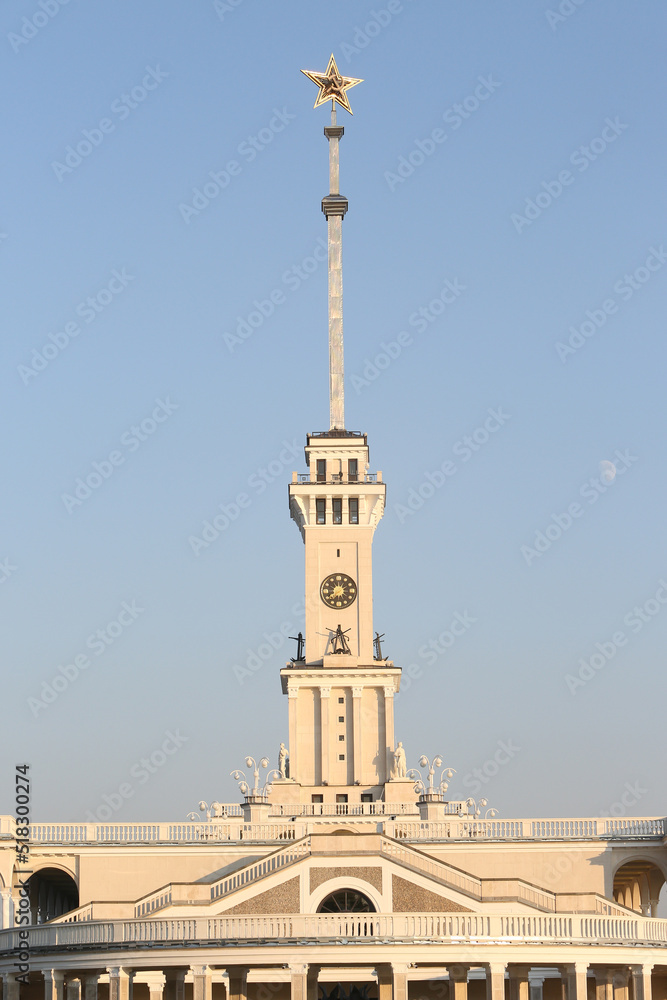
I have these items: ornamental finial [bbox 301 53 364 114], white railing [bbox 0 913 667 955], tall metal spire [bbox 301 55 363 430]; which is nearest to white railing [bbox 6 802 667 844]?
white railing [bbox 0 913 667 955]

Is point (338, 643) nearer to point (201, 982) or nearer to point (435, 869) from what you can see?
point (435, 869)

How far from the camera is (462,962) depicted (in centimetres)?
6194

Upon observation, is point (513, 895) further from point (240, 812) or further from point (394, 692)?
point (394, 692)

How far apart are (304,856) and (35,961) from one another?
35.5 feet

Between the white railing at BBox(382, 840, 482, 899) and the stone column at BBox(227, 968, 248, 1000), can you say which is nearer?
the white railing at BBox(382, 840, 482, 899)

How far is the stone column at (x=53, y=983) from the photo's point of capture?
2534 inches

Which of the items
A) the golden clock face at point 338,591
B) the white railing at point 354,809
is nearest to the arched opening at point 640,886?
the white railing at point 354,809

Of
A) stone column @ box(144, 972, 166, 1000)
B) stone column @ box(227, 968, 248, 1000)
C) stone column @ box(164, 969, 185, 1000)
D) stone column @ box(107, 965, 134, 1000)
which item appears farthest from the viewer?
stone column @ box(144, 972, 166, 1000)

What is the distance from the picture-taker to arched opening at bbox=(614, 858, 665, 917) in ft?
274

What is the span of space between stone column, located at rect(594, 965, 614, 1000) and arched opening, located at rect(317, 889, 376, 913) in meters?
10.2

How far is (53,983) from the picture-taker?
6450 centimetres

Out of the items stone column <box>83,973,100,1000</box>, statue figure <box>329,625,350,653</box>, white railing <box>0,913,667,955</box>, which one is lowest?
stone column <box>83,973,100,1000</box>

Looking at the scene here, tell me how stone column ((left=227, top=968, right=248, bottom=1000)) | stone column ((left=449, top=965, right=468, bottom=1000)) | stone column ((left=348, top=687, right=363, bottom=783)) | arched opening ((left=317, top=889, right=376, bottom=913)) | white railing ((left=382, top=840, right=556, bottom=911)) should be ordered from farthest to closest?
1. stone column ((left=348, top=687, right=363, bottom=783))
2. stone column ((left=449, top=965, right=468, bottom=1000))
3. stone column ((left=227, top=968, right=248, bottom=1000))
4. arched opening ((left=317, top=889, right=376, bottom=913))
5. white railing ((left=382, top=840, right=556, bottom=911))

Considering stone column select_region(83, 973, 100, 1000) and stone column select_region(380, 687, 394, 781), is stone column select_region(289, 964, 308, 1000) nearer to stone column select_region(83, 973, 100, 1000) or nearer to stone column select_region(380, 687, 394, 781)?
stone column select_region(83, 973, 100, 1000)
